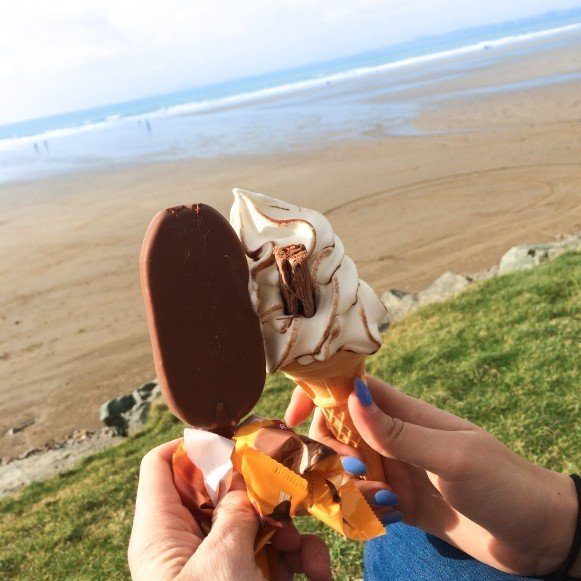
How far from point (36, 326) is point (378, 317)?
11360mm

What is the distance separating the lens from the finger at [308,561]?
2291 millimetres

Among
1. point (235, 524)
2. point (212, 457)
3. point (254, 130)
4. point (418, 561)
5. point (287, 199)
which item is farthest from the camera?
point (254, 130)

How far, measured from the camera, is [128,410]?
887cm

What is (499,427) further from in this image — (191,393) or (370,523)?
(191,393)

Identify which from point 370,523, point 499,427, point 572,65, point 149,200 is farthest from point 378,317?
point 572,65

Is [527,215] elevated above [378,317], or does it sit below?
below

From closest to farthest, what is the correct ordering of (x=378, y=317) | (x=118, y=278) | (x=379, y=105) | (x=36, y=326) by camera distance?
1. (x=378, y=317)
2. (x=36, y=326)
3. (x=118, y=278)
4. (x=379, y=105)

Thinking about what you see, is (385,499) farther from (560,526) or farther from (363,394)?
(560,526)

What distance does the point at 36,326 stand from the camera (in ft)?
41.3

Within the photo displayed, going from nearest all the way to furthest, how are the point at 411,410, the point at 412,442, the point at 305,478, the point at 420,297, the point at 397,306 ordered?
the point at 305,478
the point at 412,442
the point at 411,410
the point at 397,306
the point at 420,297

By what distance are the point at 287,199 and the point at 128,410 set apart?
10.0 m

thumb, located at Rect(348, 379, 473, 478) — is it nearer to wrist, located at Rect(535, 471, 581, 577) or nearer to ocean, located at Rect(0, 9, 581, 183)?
wrist, located at Rect(535, 471, 581, 577)

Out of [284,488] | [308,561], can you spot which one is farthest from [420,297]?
[284,488]

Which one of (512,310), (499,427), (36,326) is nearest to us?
(499,427)
